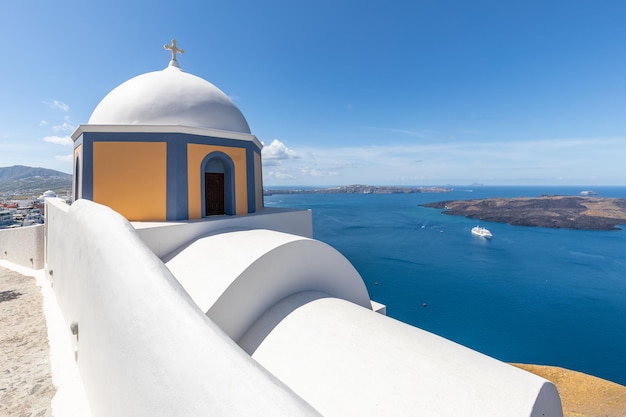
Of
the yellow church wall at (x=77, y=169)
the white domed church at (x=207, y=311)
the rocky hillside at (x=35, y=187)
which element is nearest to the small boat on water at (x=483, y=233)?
the white domed church at (x=207, y=311)

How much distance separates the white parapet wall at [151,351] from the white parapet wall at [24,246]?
1353cm

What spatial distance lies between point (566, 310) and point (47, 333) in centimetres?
3325

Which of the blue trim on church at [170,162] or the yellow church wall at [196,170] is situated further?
the yellow church wall at [196,170]

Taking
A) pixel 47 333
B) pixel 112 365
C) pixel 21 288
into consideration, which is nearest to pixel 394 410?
pixel 112 365

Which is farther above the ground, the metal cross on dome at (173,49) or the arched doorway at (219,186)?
the metal cross on dome at (173,49)

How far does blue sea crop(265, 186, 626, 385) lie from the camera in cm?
1917

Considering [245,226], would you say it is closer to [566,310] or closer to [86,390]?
[86,390]

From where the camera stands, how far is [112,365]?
2428 millimetres

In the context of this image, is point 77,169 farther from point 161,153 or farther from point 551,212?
point 551,212

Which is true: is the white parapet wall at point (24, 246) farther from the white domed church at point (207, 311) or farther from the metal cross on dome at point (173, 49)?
the metal cross on dome at point (173, 49)

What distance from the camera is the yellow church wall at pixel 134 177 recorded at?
657cm

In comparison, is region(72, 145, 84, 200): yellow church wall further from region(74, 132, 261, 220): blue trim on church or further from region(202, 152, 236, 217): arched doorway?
region(202, 152, 236, 217): arched doorway

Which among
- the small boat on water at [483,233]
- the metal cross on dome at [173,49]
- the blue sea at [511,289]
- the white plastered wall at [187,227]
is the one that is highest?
the metal cross on dome at [173,49]

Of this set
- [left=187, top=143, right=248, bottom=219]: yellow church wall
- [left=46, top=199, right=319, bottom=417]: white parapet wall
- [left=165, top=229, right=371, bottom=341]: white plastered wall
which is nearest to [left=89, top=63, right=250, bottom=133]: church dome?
[left=187, top=143, right=248, bottom=219]: yellow church wall
